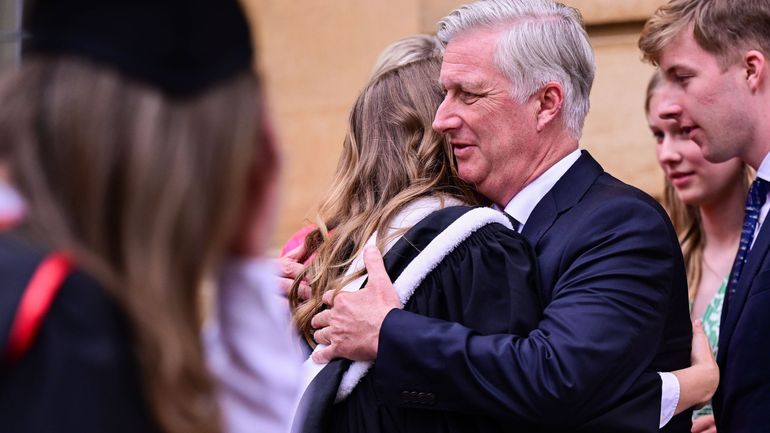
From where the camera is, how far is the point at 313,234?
3.11 meters

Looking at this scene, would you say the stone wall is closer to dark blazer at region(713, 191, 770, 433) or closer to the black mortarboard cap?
dark blazer at region(713, 191, 770, 433)

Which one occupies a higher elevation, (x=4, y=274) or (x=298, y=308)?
(x=4, y=274)

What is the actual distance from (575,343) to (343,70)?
3577mm

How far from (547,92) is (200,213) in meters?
1.81

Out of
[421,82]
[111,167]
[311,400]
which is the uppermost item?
[111,167]

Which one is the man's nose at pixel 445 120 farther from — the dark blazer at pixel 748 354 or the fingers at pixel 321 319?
the dark blazer at pixel 748 354

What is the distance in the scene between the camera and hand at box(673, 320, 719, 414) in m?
2.85

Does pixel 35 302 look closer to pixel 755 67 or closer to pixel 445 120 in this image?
pixel 445 120

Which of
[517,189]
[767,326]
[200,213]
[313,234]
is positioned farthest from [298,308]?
[200,213]

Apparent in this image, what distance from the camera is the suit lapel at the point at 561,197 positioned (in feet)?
9.56

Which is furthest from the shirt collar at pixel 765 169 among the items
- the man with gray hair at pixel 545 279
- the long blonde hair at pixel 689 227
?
the long blonde hair at pixel 689 227

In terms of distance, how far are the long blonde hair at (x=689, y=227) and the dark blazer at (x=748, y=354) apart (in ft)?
3.55

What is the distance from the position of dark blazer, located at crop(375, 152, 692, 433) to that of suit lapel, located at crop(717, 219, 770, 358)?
323 millimetres

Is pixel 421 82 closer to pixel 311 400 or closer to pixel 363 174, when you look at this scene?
pixel 363 174
